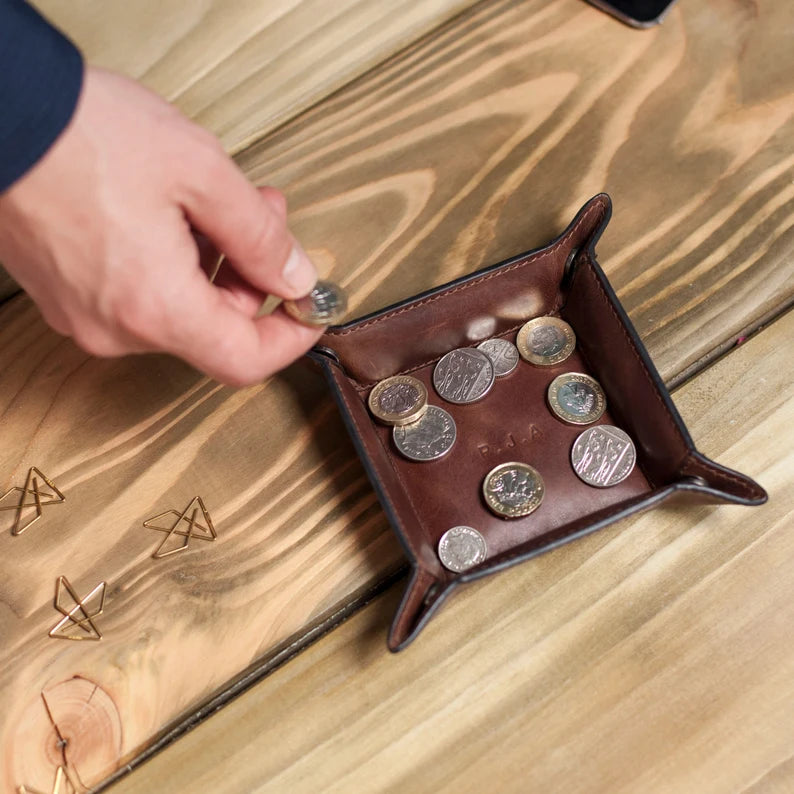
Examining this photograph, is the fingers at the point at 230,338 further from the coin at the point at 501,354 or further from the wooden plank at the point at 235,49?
the wooden plank at the point at 235,49

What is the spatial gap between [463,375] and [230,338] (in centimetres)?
34

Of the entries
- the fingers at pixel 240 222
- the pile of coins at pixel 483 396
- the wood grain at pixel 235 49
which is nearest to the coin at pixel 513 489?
the pile of coins at pixel 483 396

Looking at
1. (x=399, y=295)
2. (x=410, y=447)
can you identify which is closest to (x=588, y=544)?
(x=410, y=447)

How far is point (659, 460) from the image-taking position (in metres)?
0.86

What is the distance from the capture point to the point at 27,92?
590 mm

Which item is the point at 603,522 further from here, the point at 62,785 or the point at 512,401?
the point at 62,785

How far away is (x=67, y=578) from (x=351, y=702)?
1.17ft

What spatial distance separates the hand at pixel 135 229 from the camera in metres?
0.61

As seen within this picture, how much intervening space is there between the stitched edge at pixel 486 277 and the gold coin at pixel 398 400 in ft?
0.30

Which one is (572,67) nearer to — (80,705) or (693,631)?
(693,631)

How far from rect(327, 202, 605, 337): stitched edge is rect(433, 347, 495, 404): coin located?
0.09m

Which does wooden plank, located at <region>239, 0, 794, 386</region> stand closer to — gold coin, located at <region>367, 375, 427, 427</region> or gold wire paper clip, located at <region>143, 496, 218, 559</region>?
gold coin, located at <region>367, 375, 427, 427</region>

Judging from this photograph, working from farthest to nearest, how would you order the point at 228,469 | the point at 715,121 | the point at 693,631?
the point at 715,121
the point at 228,469
the point at 693,631

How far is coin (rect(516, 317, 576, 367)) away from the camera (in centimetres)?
95
